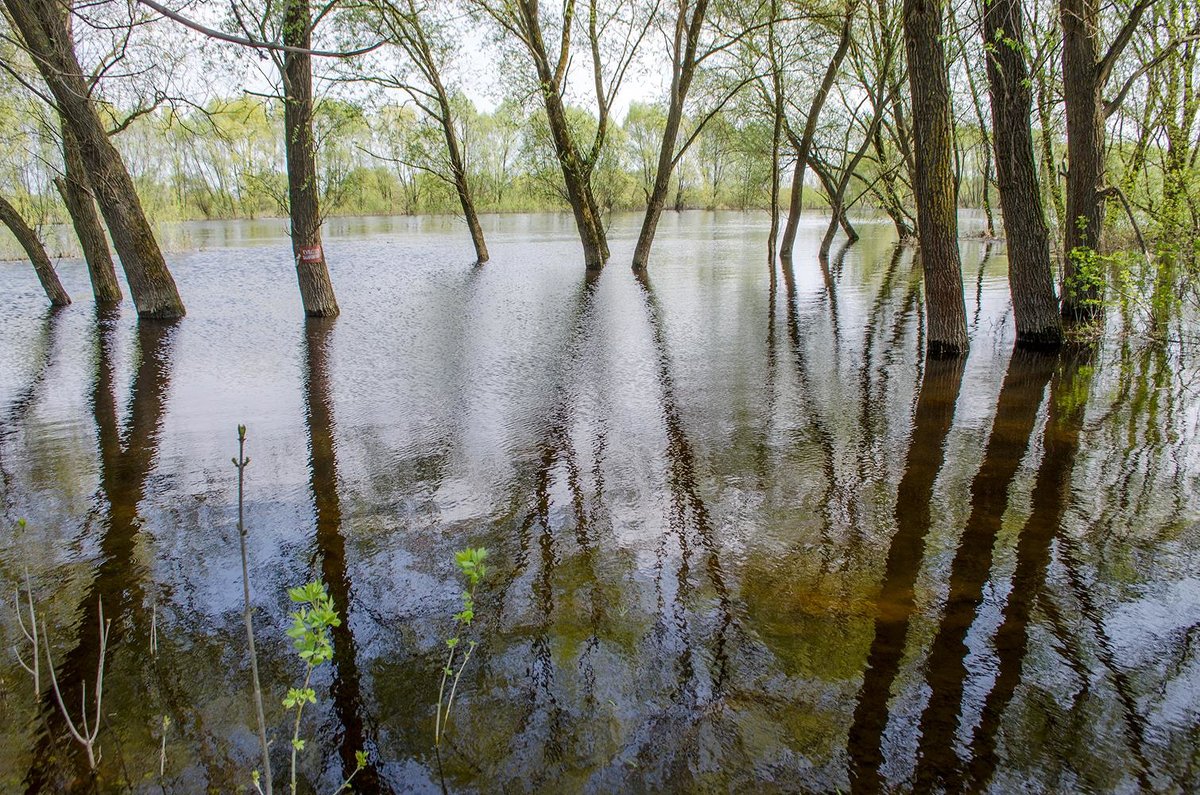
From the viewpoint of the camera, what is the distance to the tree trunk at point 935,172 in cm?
782

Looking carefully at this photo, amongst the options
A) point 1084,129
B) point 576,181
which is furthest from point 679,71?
point 1084,129

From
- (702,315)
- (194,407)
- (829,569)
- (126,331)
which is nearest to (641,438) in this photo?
(829,569)

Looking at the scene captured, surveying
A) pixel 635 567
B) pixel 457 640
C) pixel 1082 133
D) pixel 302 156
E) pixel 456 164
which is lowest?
pixel 635 567

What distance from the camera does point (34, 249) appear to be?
14.3 m

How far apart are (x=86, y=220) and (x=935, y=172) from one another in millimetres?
15890

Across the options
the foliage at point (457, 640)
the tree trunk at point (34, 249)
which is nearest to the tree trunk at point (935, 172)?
the foliage at point (457, 640)

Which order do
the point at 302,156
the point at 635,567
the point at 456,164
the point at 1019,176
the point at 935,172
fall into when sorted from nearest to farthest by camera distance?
the point at 635,567, the point at 935,172, the point at 1019,176, the point at 302,156, the point at 456,164

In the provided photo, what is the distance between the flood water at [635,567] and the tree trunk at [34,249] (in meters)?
6.81

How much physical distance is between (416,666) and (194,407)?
5.85m

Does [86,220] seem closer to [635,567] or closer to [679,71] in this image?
[679,71]

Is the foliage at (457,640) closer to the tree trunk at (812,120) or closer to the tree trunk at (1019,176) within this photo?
the tree trunk at (1019,176)

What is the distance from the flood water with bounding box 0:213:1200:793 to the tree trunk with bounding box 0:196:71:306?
681 cm

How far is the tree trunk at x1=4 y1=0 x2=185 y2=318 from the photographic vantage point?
34.6 ft

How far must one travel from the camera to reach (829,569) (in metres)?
3.91
